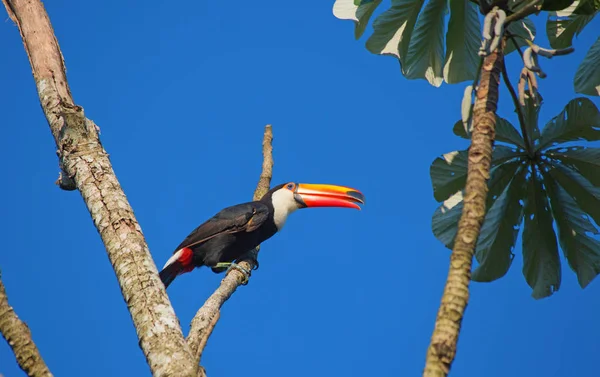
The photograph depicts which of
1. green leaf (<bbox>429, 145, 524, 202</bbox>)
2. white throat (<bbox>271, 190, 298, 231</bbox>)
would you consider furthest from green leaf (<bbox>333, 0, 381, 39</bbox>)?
white throat (<bbox>271, 190, 298, 231</bbox>)

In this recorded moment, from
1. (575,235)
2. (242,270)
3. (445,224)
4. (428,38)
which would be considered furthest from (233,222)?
(575,235)

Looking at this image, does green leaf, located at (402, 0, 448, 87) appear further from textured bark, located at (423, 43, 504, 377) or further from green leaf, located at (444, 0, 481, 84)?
textured bark, located at (423, 43, 504, 377)

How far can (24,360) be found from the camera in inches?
112

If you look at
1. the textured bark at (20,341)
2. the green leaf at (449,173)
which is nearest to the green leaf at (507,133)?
the green leaf at (449,173)

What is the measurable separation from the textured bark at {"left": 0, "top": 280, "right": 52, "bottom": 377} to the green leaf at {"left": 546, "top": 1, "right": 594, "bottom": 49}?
4625mm

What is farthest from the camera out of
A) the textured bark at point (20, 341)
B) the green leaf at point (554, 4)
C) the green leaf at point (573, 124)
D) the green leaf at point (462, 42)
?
the green leaf at point (462, 42)

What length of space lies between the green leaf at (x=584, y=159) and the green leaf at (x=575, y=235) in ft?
0.73

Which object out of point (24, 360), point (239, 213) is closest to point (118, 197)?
point (24, 360)

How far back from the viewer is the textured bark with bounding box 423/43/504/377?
2.62 meters

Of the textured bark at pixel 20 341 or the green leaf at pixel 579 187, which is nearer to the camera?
the textured bark at pixel 20 341

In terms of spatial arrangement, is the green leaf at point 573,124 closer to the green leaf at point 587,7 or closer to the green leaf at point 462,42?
the green leaf at point 587,7

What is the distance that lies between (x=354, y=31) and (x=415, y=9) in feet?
1.79

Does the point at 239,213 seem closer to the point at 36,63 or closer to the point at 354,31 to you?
the point at 354,31

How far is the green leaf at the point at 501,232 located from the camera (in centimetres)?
539
